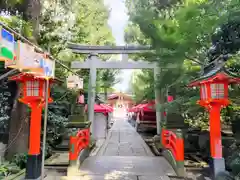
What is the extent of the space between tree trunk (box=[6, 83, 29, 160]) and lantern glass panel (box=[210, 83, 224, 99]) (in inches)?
234

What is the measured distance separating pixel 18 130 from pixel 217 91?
625 cm

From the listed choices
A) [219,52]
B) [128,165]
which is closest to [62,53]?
[128,165]

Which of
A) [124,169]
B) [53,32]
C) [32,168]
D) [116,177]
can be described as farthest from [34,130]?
[53,32]

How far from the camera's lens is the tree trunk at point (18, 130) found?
7355mm

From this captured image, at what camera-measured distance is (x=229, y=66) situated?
5.88 meters

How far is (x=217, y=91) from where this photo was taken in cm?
534

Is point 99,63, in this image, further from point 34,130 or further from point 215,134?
point 215,134

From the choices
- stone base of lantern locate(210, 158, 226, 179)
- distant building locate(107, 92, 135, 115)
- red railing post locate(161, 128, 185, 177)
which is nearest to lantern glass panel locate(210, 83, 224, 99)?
stone base of lantern locate(210, 158, 226, 179)

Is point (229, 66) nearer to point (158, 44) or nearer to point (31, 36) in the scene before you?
point (158, 44)

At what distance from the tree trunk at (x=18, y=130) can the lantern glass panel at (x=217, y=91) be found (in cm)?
595

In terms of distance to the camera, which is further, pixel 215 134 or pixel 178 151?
pixel 178 151

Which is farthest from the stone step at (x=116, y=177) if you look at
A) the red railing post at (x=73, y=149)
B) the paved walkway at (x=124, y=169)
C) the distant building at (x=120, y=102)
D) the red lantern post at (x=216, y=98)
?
the distant building at (x=120, y=102)

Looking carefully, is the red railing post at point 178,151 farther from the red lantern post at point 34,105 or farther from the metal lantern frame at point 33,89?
the metal lantern frame at point 33,89

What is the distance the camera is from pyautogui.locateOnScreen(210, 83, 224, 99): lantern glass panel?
5.31m
